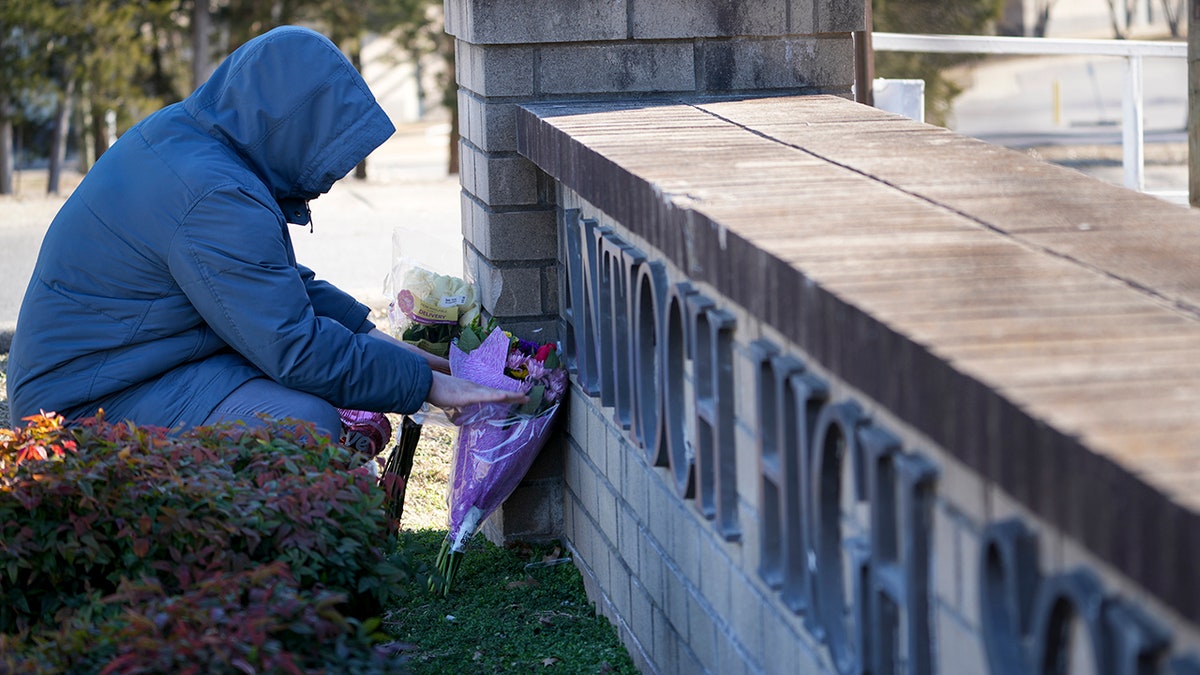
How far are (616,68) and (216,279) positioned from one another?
139 cm

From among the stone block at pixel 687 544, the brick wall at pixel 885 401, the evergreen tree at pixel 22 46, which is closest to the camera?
the brick wall at pixel 885 401

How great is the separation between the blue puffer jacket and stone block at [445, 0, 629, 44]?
0.49m

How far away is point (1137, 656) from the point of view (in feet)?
4.69

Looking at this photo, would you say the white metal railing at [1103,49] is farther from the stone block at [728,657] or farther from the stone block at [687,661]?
the stone block at [728,657]

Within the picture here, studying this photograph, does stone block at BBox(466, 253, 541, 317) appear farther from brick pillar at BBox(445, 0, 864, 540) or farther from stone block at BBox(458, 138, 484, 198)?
stone block at BBox(458, 138, 484, 198)

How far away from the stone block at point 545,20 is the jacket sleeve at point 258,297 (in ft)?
3.07

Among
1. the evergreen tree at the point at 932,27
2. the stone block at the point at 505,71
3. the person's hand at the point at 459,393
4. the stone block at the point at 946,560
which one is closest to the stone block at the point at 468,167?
the stone block at the point at 505,71

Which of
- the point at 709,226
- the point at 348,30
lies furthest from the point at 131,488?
the point at 348,30

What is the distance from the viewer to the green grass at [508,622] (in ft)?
12.4

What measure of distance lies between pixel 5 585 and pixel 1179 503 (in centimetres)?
216

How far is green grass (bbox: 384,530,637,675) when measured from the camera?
378 cm

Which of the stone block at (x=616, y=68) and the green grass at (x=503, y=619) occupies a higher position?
the stone block at (x=616, y=68)

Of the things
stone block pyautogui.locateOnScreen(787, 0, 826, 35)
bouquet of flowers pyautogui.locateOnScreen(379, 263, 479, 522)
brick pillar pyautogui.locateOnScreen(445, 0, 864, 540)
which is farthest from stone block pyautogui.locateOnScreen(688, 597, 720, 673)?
stone block pyautogui.locateOnScreen(787, 0, 826, 35)

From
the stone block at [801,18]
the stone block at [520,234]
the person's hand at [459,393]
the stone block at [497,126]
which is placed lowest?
the person's hand at [459,393]
